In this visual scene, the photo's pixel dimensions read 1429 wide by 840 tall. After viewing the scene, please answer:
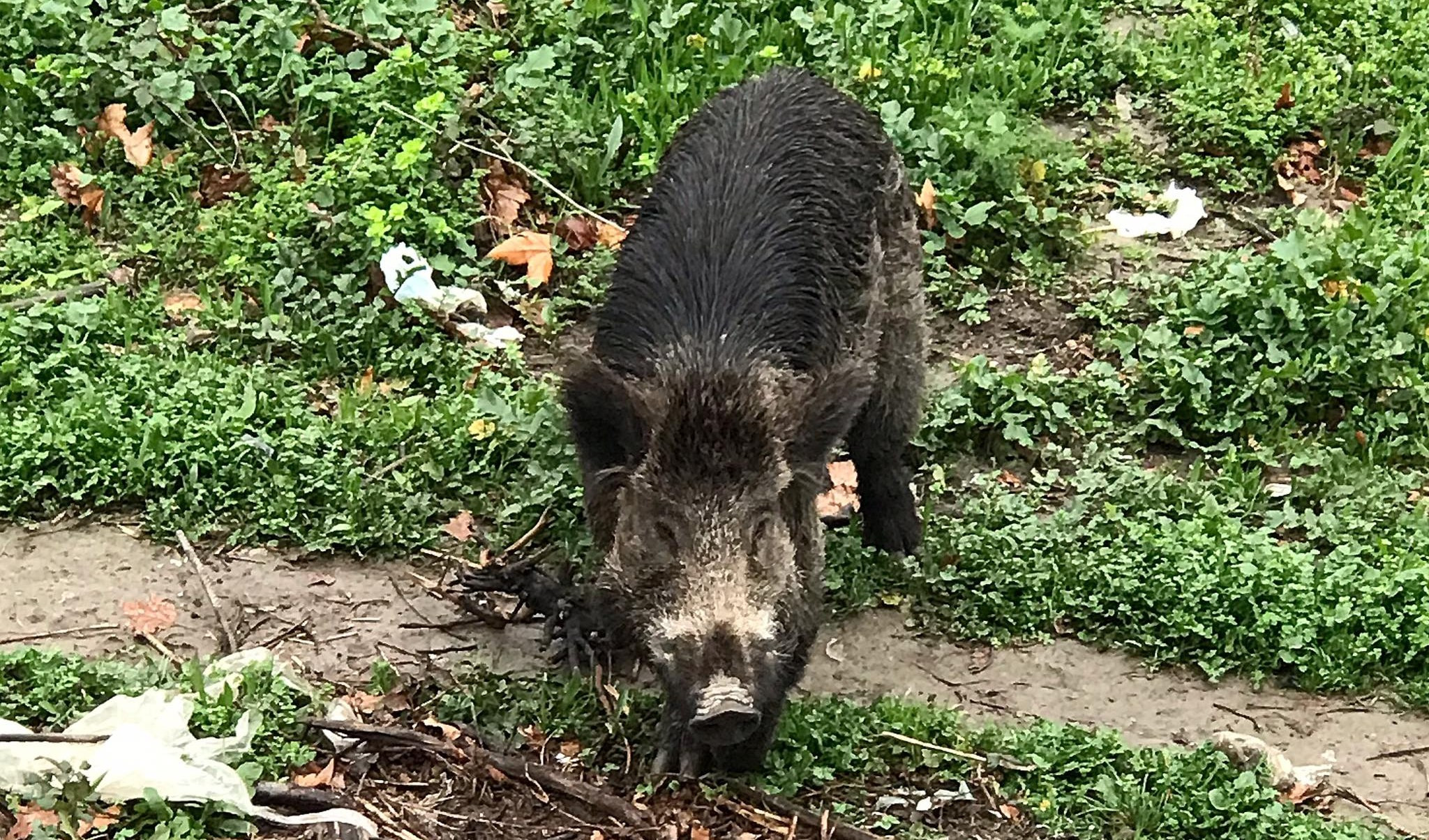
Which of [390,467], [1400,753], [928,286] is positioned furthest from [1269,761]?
[390,467]

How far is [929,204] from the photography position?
260 inches

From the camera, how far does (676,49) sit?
7074 millimetres

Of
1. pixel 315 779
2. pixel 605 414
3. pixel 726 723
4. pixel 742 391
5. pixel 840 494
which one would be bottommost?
pixel 840 494

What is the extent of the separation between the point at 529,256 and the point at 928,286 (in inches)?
59.4

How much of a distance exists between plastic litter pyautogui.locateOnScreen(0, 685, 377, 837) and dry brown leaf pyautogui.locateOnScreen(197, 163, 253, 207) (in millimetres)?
2914

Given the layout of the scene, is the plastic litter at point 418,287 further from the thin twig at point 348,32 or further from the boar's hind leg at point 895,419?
the boar's hind leg at point 895,419

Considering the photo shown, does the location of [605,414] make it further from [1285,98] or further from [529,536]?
[1285,98]

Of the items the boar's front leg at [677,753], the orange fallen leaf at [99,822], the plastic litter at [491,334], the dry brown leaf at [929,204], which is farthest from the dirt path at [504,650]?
the dry brown leaf at [929,204]

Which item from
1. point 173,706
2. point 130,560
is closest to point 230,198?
point 130,560

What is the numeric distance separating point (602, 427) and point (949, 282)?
2503mm

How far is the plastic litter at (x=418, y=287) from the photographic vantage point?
603cm

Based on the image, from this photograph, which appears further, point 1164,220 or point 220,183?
point 1164,220

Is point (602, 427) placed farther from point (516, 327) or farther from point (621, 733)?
point (516, 327)

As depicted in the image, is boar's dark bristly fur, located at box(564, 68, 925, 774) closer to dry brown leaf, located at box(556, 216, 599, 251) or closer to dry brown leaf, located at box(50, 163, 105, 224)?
dry brown leaf, located at box(556, 216, 599, 251)
